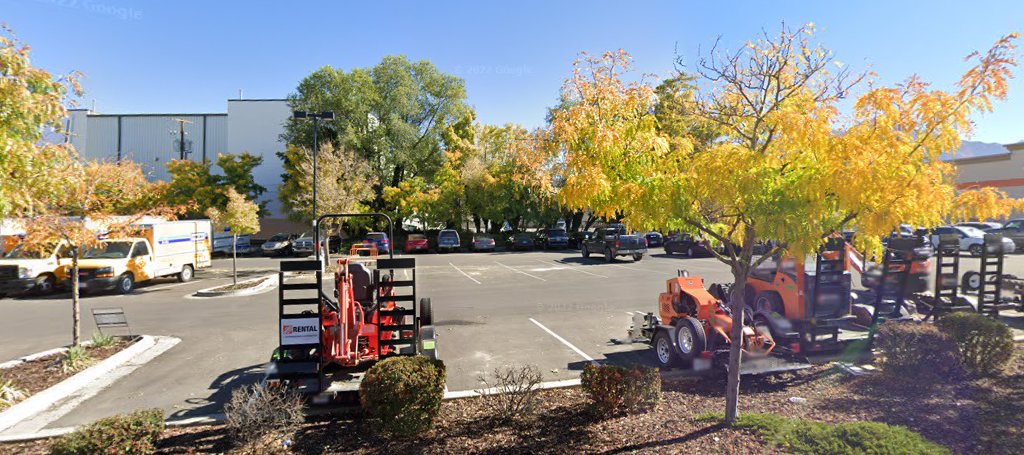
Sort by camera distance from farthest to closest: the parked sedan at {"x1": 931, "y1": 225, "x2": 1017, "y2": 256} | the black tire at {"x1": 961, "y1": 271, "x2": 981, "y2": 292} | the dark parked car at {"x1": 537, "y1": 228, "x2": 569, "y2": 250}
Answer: the dark parked car at {"x1": 537, "y1": 228, "x2": 569, "y2": 250}, the parked sedan at {"x1": 931, "y1": 225, "x2": 1017, "y2": 256}, the black tire at {"x1": 961, "y1": 271, "x2": 981, "y2": 292}

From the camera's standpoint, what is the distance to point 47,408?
6199 millimetres

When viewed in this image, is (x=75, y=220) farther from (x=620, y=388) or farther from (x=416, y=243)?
(x=416, y=243)

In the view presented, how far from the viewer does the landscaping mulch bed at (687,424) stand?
461 cm

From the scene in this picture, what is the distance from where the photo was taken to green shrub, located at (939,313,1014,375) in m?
6.53

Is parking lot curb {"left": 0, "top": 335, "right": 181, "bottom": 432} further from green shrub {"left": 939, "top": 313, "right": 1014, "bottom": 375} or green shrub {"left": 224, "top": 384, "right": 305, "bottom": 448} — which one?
green shrub {"left": 939, "top": 313, "right": 1014, "bottom": 375}

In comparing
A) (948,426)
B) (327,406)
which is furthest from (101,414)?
(948,426)

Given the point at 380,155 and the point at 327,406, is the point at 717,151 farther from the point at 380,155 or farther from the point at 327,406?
the point at 380,155

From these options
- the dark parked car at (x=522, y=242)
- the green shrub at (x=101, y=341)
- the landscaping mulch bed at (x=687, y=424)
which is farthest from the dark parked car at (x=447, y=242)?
the landscaping mulch bed at (x=687, y=424)

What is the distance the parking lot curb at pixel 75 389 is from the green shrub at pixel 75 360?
143mm

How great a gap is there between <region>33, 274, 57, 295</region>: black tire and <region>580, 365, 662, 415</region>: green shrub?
2006 cm

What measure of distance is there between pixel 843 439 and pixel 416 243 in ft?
106

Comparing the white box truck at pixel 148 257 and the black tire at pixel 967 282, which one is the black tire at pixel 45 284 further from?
the black tire at pixel 967 282

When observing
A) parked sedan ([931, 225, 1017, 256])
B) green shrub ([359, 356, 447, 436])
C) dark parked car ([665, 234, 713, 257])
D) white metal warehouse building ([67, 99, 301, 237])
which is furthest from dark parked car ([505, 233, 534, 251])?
green shrub ([359, 356, 447, 436])

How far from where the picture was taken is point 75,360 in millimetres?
7652
